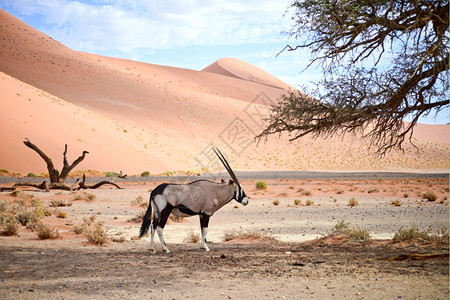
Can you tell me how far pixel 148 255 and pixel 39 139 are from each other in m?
41.1

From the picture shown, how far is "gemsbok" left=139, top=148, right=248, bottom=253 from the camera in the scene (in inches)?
347

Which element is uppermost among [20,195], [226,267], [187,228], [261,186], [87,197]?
[261,186]

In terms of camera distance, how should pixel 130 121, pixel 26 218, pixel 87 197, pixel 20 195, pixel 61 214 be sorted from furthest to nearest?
pixel 130 121 < pixel 87 197 < pixel 20 195 < pixel 61 214 < pixel 26 218

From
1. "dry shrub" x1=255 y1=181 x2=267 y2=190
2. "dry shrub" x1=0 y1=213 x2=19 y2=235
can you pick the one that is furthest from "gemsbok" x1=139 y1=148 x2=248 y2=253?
"dry shrub" x1=255 y1=181 x2=267 y2=190

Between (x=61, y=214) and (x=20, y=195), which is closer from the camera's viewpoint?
(x=61, y=214)

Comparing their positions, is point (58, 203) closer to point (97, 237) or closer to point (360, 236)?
point (97, 237)

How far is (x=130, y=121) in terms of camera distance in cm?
7000

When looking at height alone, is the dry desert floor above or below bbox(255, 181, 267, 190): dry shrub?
below

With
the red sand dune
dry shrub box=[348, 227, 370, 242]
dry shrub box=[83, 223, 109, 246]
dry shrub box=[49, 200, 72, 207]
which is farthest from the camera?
the red sand dune

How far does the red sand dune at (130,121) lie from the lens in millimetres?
49688

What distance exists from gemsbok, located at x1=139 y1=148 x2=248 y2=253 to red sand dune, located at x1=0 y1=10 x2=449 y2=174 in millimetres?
36533

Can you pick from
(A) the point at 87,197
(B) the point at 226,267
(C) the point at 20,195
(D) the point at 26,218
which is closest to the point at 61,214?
(D) the point at 26,218

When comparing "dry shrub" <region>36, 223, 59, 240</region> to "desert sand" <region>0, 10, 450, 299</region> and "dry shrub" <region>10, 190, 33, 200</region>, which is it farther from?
"dry shrub" <region>10, 190, 33, 200</region>

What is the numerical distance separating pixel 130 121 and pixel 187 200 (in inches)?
2471
